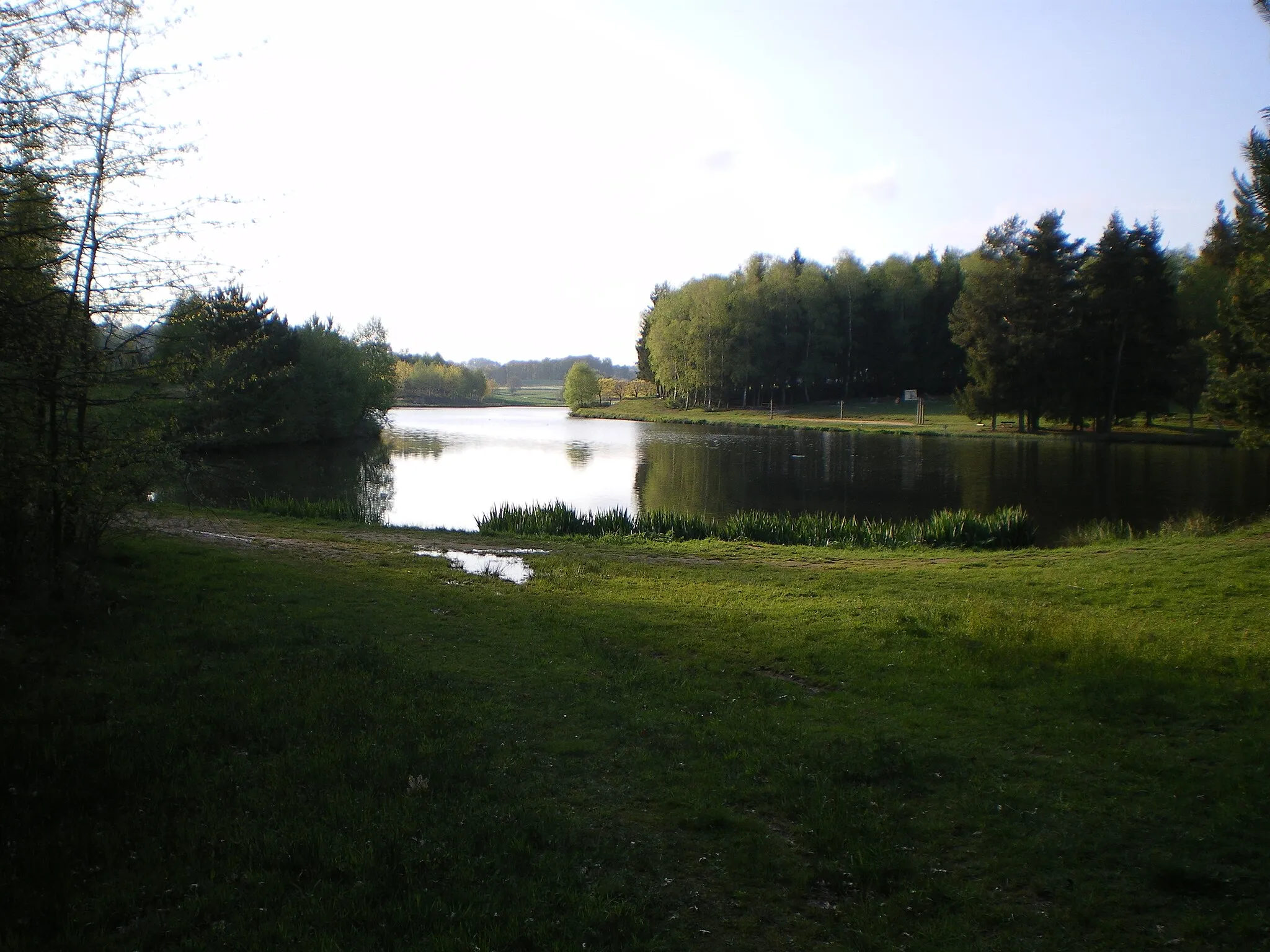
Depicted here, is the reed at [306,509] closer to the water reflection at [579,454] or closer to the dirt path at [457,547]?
the dirt path at [457,547]

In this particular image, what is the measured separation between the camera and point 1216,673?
7344 millimetres

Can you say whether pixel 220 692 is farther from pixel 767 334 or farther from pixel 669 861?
pixel 767 334

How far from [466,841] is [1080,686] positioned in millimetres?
5479

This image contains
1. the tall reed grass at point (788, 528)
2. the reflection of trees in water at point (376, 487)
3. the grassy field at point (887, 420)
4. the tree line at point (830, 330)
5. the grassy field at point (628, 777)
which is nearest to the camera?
the grassy field at point (628, 777)

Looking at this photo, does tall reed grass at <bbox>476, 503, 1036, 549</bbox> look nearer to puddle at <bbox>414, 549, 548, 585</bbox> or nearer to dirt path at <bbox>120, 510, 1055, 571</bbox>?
dirt path at <bbox>120, 510, 1055, 571</bbox>

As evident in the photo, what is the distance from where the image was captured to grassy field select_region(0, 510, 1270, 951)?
3.86m

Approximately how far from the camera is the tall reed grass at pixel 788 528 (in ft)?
65.2

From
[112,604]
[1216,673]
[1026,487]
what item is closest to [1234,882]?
[1216,673]

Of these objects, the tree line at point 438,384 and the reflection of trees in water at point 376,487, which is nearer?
the reflection of trees in water at point 376,487

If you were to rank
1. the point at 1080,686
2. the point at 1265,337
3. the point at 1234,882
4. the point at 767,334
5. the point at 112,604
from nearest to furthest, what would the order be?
1. the point at 1234,882
2. the point at 1080,686
3. the point at 112,604
4. the point at 1265,337
5. the point at 767,334

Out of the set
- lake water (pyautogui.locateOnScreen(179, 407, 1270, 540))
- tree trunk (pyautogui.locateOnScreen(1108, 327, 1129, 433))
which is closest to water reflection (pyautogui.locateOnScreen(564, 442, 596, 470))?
lake water (pyautogui.locateOnScreen(179, 407, 1270, 540))

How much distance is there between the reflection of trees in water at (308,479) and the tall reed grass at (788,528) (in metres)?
5.56

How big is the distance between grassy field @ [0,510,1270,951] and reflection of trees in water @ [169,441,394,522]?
22.1 ft

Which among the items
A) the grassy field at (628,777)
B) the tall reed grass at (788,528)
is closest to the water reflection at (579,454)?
the tall reed grass at (788,528)
